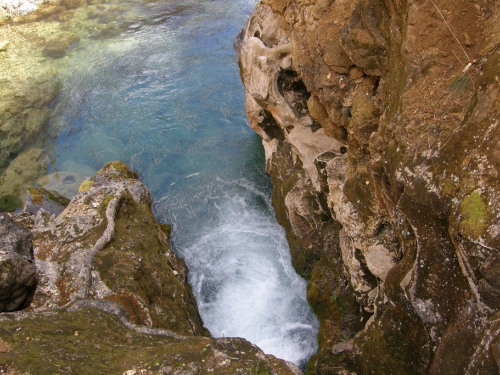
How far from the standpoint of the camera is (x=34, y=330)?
614 cm

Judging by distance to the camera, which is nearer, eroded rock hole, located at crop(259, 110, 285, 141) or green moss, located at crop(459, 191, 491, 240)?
green moss, located at crop(459, 191, 491, 240)

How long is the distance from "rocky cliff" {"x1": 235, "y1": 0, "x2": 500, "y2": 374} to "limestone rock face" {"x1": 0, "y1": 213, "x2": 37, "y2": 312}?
6.16 metres

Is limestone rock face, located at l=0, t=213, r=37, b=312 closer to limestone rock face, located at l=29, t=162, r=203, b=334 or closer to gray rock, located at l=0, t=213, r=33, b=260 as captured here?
gray rock, located at l=0, t=213, r=33, b=260

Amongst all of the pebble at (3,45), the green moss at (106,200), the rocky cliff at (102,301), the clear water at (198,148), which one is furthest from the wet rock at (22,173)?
the pebble at (3,45)

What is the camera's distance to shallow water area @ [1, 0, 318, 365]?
11.0 m

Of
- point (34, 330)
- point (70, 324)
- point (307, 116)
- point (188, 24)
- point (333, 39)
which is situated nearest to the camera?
point (34, 330)

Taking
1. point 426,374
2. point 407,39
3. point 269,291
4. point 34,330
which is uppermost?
point 407,39

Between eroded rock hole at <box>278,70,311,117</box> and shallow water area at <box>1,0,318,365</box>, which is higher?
eroded rock hole at <box>278,70,311,117</box>

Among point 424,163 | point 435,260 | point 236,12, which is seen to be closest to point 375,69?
point 424,163

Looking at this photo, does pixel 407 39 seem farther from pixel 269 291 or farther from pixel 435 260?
pixel 269 291

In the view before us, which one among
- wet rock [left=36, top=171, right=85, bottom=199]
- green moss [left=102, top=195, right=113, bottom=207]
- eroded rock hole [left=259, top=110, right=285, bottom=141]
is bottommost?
wet rock [left=36, top=171, right=85, bottom=199]

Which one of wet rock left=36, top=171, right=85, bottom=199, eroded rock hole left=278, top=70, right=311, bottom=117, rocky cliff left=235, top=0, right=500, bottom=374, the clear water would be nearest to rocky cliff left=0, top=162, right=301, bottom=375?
the clear water

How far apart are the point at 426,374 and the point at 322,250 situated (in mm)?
5154

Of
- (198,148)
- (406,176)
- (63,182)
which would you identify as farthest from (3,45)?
(406,176)
